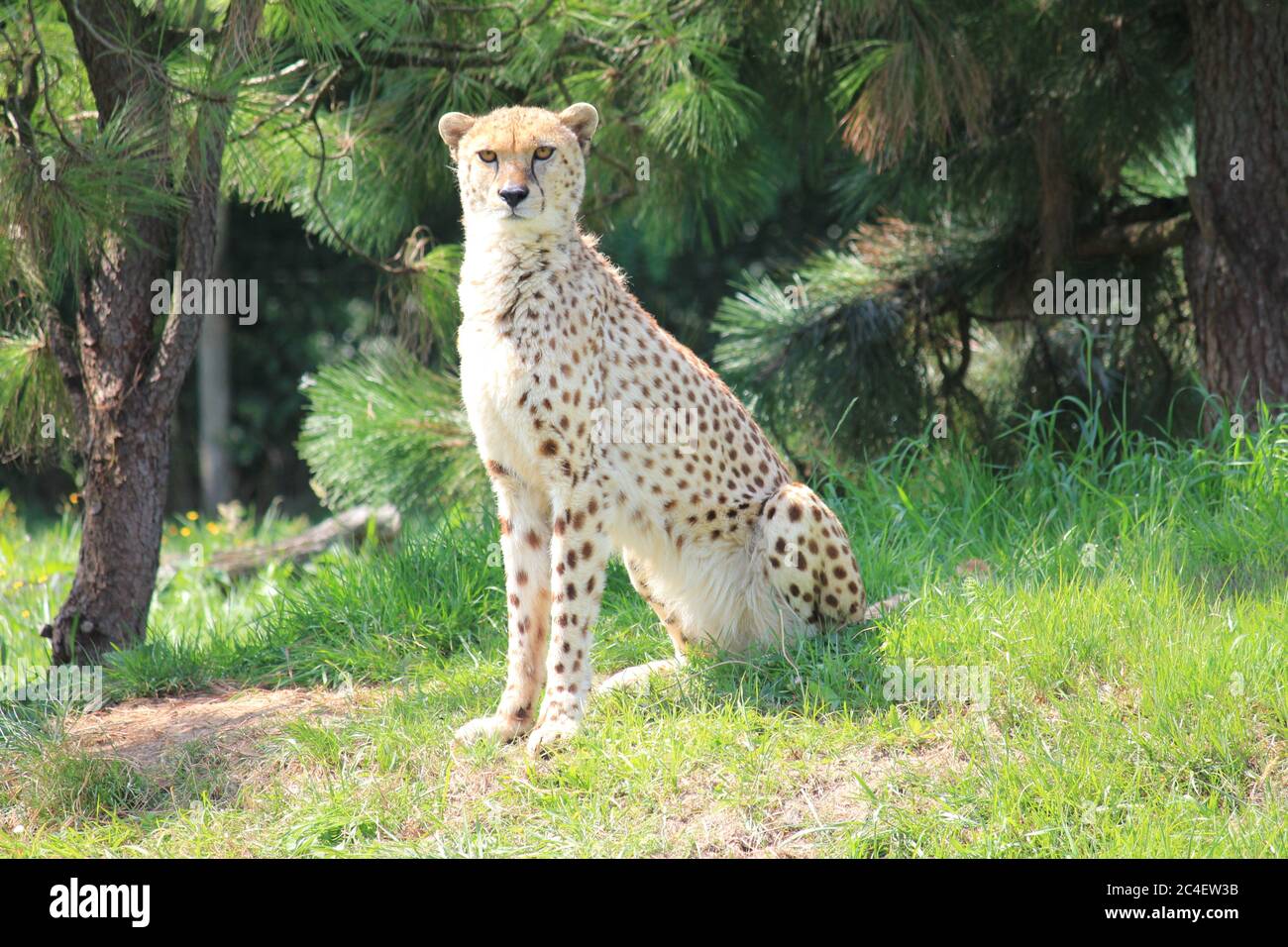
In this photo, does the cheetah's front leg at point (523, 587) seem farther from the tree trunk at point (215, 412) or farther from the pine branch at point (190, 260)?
the tree trunk at point (215, 412)

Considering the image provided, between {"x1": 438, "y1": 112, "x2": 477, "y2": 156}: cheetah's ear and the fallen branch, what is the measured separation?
10.6 ft

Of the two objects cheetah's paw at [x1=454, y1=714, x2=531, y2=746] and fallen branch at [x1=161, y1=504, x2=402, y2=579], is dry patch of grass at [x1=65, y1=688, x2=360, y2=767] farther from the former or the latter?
fallen branch at [x1=161, y1=504, x2=402, y2=579]

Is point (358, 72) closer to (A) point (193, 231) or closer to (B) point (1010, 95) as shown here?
(A) point (193, 231)

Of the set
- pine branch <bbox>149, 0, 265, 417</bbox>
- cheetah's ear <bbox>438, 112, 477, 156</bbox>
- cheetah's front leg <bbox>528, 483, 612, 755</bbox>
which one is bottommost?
cheetah's front leg <bbox>528, 483, 612, 755</bbox>

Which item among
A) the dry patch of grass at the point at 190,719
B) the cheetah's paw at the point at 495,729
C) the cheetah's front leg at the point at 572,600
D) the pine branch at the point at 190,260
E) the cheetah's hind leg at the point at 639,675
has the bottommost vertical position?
the dry patch of grass at the point at 190,719

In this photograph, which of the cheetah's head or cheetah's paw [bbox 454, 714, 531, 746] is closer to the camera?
the cheetah's head

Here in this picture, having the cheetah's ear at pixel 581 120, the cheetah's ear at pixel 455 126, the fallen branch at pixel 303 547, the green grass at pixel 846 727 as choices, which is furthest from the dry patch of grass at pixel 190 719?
the fallen branch at pixel 303 547

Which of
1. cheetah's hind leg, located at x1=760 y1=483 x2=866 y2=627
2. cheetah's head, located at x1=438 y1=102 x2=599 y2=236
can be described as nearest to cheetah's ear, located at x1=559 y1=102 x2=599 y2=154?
cheetah's head, located at x1=438 y1=102 x2=599 y2=236

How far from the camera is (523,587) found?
3576mm

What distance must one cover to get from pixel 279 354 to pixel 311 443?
20.9ft

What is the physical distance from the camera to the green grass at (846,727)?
9.82 ft

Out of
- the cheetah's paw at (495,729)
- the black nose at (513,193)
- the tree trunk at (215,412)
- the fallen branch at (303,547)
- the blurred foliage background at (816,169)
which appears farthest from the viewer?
the tree trunk at (215,412)

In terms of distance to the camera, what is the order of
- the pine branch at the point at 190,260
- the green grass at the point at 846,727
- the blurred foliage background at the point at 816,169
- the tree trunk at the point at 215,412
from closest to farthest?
the green grass at the point at 846,727, the pine branch at the point at 190,260, the blurred foliage background at the point at 816,169, the tree trunk at the point at 215,412

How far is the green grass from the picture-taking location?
9.82 ft
